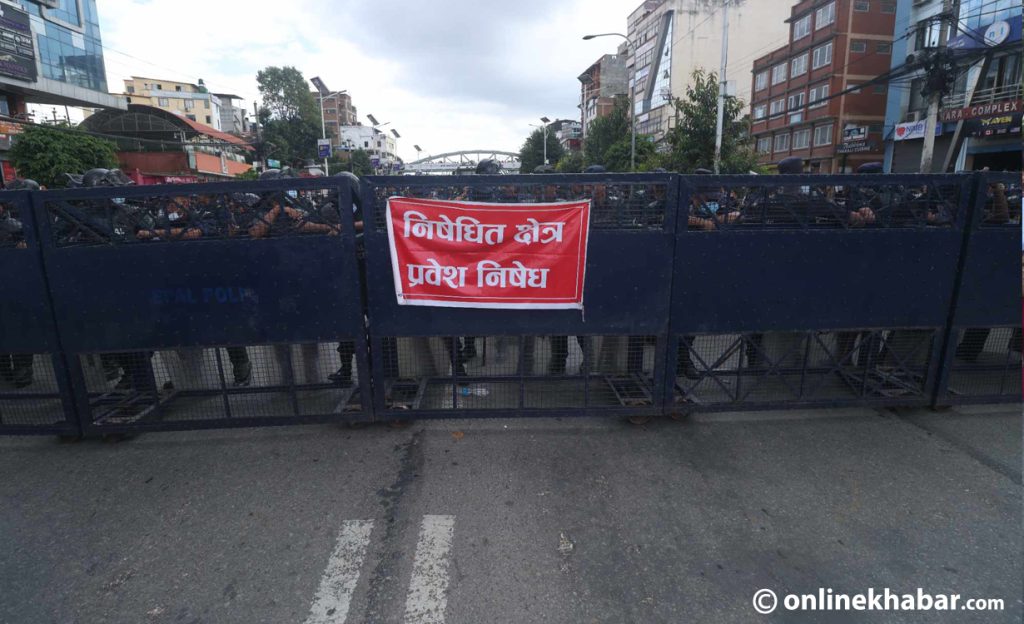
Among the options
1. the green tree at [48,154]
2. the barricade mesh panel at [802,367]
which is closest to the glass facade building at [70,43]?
the green tree at [48,154]

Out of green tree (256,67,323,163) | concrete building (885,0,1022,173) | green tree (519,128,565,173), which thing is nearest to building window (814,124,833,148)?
concrete building (885,0,1022,173)

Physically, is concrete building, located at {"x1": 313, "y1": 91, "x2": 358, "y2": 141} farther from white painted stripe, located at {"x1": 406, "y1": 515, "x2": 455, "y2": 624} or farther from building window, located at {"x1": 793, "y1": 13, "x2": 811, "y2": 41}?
white painted stripe, located at {"x1": 406, "y1": 515, "x2": 455, "y2": 624}

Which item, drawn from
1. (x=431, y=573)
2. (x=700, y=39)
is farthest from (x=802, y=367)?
(x=700, y=39)

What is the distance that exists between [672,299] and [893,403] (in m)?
2.25

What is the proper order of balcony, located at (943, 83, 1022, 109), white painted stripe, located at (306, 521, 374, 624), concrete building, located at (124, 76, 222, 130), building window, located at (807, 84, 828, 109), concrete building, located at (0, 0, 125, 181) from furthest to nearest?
concrete building, located at (124, 76, 222, 130) → building window, located at (807, 84, 828, 109) → concrete building, located at (0, 0, 125, 181) → balcony, located at (943, 83, 1022, 109) → white painted stripe, located at (306, 521, 374, 624)

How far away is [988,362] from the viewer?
5.15 m

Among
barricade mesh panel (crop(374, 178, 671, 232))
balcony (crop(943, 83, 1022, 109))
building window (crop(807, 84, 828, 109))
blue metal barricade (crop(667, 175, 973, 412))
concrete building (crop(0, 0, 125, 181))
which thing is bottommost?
blue metal barricade (crop(667, 175, 973, 412))

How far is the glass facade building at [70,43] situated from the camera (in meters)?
38.1

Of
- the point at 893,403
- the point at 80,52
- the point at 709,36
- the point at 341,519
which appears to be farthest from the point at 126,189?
the point at 709,36

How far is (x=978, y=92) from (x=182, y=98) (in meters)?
105

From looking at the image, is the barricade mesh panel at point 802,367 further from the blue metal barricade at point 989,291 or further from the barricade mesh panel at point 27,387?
the barricade mesh panel at point 27,387

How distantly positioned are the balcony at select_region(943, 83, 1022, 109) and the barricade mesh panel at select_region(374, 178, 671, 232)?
3028 cm

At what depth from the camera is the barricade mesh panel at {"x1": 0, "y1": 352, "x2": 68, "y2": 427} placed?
4.38 metres

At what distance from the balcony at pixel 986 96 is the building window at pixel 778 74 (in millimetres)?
22710
